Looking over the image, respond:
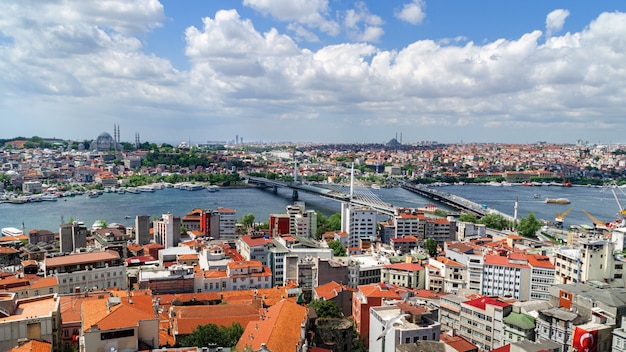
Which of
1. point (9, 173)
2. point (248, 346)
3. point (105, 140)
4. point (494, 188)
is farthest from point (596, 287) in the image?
point (105, 140)

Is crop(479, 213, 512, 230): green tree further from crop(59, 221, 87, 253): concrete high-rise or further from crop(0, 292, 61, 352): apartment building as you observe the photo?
crop(0, 292, 61, 352): apartment building

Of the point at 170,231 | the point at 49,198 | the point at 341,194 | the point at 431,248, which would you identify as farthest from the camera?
the point at 49,198

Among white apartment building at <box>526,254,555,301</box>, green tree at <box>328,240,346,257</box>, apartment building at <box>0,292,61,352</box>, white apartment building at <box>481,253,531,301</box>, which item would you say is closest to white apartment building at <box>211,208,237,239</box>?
green tree at <box>328,240,346,257</box>

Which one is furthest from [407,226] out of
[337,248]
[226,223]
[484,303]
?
[484,303]

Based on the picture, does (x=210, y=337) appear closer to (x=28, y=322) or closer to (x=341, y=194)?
(x=28, y=322)

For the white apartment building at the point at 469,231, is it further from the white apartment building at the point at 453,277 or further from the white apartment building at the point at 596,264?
the white apartment building at the point at 596,264

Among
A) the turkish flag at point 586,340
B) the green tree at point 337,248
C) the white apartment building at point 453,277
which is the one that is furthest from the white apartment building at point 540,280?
the green tree at point 337,248
